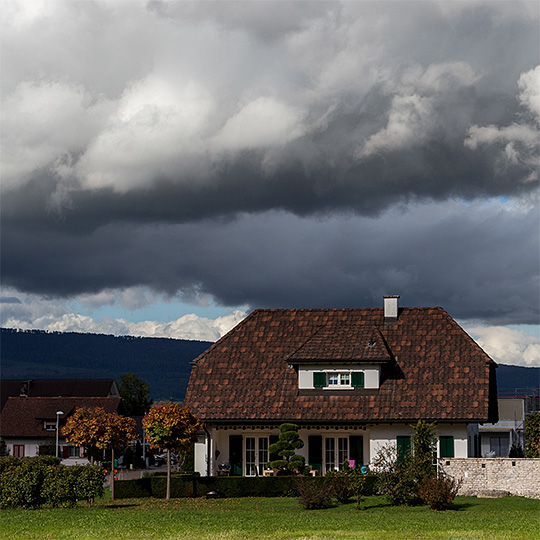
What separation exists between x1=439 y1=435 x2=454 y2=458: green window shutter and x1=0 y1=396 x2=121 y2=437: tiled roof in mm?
58503

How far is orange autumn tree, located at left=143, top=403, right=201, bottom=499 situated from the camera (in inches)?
1740

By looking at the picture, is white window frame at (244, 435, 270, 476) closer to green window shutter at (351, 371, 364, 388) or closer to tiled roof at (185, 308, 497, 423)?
tiled roof at (185, 308, 497, 423)

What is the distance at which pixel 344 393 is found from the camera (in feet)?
168

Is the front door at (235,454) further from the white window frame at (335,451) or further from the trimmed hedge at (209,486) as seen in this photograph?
the trimmed hedge at (209,486)

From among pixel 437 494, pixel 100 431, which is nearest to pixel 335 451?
pixel 100 431

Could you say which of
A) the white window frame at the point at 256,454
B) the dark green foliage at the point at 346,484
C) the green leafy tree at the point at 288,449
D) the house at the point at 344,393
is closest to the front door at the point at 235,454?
the house at the point at 344,393

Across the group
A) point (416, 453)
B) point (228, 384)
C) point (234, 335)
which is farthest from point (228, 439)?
point (416, 453)

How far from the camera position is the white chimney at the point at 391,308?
2178 inches

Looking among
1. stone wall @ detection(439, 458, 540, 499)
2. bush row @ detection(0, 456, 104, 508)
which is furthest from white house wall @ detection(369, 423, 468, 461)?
bush row @ detection(0, 456, 104, 508)

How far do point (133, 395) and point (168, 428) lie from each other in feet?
244

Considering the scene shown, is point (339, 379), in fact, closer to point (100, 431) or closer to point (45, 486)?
point (100, 431)

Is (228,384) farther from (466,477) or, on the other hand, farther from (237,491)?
(466,477)

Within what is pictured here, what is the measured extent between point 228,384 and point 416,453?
1268 centimetres

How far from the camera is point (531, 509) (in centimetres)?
3481
